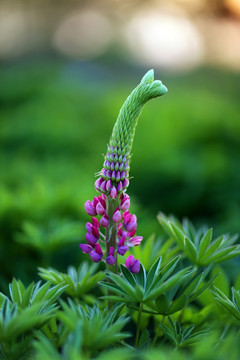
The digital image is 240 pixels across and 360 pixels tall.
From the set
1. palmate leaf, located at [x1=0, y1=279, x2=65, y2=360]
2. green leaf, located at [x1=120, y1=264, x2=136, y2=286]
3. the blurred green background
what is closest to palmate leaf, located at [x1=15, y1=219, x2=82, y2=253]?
the blurred green background

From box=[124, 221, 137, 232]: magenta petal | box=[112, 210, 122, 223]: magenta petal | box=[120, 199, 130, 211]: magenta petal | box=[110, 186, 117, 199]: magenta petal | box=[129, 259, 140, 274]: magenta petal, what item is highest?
box=[110, 186, 117, 199]: magenta petal

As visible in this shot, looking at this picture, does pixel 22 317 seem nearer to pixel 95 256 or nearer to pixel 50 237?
pixel 95 256

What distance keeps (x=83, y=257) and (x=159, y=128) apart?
245 cm

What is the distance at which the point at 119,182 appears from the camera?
1.10 metres

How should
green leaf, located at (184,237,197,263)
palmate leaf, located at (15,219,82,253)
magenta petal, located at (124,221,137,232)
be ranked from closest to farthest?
magenta petal, located at (124,221,137,232), green leaf, located at (184,237,197,263), palmate leaf, located at (15,219,82,253)

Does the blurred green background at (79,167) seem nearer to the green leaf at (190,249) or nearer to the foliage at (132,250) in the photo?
the foliage at (132,250)

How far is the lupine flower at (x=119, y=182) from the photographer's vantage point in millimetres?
1077

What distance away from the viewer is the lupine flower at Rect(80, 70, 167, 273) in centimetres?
108

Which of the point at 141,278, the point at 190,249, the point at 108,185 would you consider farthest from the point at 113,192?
the point at 190,249

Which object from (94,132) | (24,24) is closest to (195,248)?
(94,132)

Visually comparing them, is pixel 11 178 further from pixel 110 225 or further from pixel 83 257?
pixel 110 225

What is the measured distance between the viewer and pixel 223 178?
344 centimetres

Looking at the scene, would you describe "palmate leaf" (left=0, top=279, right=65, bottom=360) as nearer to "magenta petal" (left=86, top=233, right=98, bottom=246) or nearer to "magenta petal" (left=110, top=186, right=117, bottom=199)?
"magenta petal" (left=86, top=233, right=98, bottom=246)

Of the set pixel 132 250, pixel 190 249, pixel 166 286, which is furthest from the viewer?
pixel 132 250
